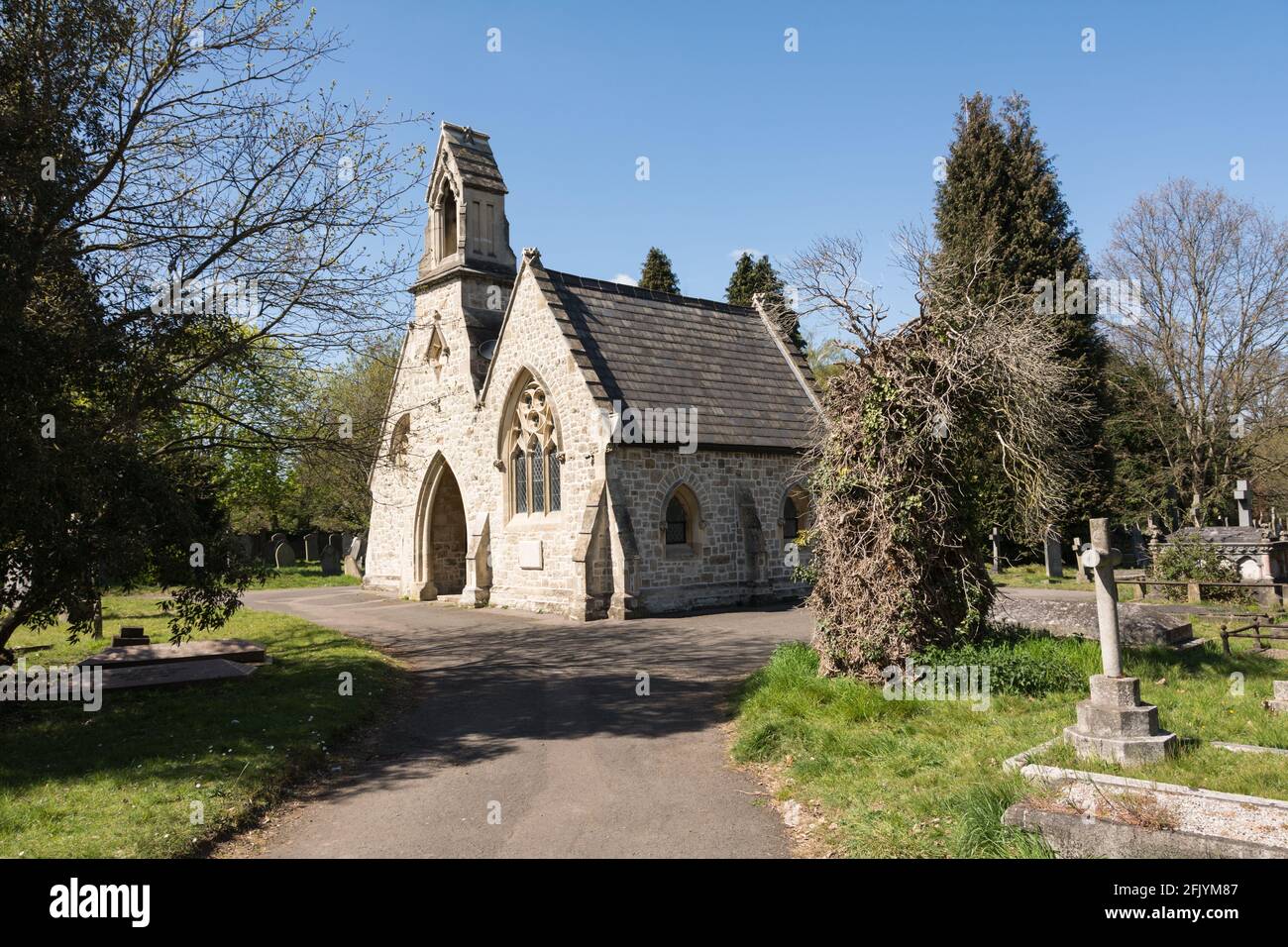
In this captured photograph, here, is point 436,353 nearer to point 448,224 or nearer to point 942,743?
point 448,224

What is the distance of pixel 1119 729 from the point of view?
20.9ft

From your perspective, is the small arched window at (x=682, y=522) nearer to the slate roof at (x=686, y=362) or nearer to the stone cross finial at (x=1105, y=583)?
the slate roof at (x=686, y=362)

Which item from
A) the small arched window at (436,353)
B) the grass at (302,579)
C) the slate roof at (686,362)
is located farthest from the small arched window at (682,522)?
the grass at (302,579)

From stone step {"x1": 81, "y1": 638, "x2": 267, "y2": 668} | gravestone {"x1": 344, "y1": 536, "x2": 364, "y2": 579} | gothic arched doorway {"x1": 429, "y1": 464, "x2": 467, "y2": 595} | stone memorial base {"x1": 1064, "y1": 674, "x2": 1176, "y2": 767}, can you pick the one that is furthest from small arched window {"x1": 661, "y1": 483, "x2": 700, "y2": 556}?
gravestone {"x1": 344, "y1": 536, "x2": 364, "y2": 579}

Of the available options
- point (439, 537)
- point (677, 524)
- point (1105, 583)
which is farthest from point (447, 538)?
point (1105, 583)

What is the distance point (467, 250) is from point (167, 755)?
62.9 ft

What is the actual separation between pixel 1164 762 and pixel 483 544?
60.2ft

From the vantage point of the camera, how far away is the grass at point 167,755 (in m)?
6.09

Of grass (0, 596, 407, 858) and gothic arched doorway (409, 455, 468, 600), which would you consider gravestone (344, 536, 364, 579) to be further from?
grass (0, 596, 407, 858)

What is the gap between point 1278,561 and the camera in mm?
20406

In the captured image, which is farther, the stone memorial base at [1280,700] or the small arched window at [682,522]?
the small arched window at [682,522]

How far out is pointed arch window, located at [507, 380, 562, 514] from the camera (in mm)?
21250

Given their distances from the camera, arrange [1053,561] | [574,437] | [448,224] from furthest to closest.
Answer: [1053,561]
[448,224]
[574,437]

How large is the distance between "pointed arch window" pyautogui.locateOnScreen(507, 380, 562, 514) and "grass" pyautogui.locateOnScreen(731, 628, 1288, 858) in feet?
37.7
